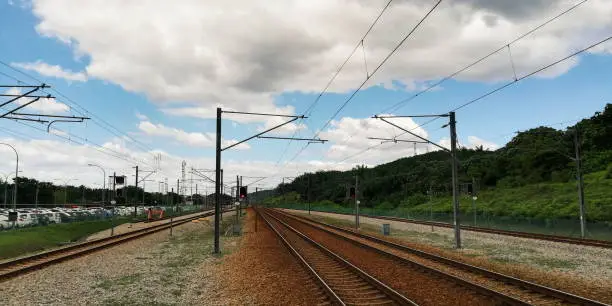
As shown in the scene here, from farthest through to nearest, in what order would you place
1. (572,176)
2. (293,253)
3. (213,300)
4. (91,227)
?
(572,176)
(91,227)
(293,253)
(213,300)

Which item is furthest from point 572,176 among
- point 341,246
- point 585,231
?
point 341,246

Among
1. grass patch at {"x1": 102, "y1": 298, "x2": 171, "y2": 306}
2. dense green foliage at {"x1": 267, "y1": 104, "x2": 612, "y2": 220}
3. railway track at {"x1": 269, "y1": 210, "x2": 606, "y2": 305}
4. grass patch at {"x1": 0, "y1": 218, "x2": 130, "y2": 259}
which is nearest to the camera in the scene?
railway track at {"x1": 269, "y1": 210, "x2": 606, "y2": 305}

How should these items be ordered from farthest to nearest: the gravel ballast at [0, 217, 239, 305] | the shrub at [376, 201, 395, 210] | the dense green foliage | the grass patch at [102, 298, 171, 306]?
the shrub at [376, 201, 395, 210] → the dense green foliage → the gravel ballast at [0, 217, 239, 305] → the grass patch at [102, 298, 171, 306]

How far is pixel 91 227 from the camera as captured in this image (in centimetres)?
5200

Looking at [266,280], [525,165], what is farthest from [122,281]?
[525,165]

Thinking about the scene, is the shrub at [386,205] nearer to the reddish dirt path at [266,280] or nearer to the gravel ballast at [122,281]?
the reddish dirt path at [266,280]

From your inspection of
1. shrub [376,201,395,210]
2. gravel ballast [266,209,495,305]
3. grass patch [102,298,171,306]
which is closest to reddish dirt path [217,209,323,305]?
grass patch [102,298,171,306]

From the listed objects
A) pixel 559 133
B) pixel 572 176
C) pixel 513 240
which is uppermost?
pixel 559 133

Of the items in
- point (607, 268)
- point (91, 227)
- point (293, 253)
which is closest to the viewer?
point (607, 268)

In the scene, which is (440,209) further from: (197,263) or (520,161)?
(197,263)

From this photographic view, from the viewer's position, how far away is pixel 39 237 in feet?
121

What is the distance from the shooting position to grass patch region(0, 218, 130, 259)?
1206 inches

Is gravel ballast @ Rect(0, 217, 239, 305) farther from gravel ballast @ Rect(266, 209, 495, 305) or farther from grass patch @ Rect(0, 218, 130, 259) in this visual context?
grass patch @ Rect(0, 218, 130, 259)

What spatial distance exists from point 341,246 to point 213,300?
17398 millimetres
